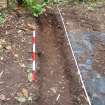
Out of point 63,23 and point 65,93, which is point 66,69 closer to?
Result: point 65,93

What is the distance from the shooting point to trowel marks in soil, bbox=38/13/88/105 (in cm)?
607

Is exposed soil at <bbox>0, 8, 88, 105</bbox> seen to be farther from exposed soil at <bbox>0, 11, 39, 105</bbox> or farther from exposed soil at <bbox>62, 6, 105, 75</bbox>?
exposed soil at <bbox>62, 6, 105, 75</bbox>

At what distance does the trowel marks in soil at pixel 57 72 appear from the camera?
19.9ft

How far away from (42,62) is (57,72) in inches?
25.8

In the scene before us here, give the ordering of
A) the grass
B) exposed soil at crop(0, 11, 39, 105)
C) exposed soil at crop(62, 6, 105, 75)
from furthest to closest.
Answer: the grass → exposed soil at crop(62, 6, 105, 75) → exposed soil at crop(0, 11, 39, 105)

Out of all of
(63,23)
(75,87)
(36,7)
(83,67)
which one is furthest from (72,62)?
(36,7)

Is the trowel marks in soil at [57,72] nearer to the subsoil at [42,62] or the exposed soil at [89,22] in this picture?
the subsoil at [42,62]

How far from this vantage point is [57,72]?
7098 mm

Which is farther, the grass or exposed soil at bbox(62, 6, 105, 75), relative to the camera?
the grass

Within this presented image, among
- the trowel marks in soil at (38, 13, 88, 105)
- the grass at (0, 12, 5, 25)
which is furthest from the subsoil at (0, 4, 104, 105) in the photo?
the grass at (0, 12, 5, 25)

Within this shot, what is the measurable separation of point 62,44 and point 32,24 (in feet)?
6.42

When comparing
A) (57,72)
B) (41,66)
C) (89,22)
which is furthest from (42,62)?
(89,22)

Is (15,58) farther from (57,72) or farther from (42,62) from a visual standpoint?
(57,72)

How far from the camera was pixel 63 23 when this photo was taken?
405 inches
